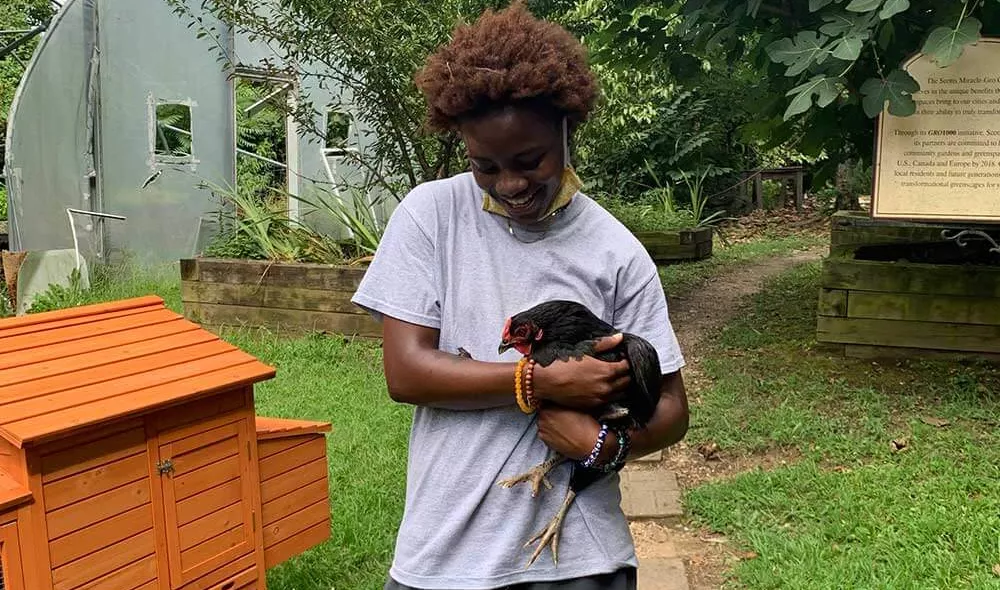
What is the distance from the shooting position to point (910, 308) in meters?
5.42

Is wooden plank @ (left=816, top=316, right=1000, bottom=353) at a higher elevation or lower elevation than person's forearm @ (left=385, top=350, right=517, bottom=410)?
lower

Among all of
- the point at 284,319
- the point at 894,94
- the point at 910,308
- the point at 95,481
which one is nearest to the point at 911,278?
the point at 910,308

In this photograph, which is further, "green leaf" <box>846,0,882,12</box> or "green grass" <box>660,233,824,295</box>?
"green grass" <box>660,233,824,295</box>

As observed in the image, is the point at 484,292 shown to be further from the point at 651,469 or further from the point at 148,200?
the point at 148,200

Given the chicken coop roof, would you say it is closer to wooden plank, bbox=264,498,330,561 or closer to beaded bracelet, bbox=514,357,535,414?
wooden plank, bbox=264,498,330,561

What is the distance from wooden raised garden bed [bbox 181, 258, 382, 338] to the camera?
6.45 m

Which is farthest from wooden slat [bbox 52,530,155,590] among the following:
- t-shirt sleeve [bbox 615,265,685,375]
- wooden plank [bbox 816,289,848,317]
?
wooden plank [bbox 816,289,848,317]

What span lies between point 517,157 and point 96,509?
4.64 feet

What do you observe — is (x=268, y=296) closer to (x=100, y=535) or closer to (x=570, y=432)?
(x=100, y=535)

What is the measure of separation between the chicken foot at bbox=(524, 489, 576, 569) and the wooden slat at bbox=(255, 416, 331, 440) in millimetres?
1386

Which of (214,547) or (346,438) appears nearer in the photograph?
(214,547)

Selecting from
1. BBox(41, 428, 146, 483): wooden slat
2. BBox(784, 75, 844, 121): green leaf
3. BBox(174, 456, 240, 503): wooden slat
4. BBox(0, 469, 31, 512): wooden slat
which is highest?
BBox(784, 75, 844, 121): green leaf

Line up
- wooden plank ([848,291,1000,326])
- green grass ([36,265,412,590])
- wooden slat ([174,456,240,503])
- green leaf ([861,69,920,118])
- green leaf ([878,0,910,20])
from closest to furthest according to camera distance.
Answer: wooden slat ([174,456,240,503]), green grass ([36,265,412,590]), green leaf ([878,0,910,20]), green leaf ([861,69,920,118]), wooden plank ([848,291,1000,326])

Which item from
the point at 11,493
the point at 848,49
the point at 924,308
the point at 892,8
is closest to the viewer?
the point at 11,493
